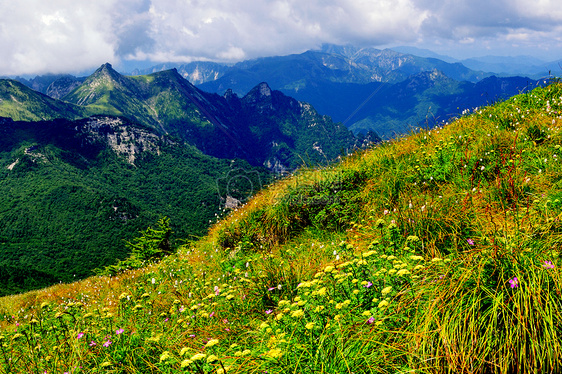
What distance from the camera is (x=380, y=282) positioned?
329 cm

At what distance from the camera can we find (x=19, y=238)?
5546 inches

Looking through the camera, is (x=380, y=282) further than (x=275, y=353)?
Yes

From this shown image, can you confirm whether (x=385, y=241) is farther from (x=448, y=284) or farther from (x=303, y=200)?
(x=303, y=200)

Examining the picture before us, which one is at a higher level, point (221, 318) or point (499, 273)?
point (499, 273)

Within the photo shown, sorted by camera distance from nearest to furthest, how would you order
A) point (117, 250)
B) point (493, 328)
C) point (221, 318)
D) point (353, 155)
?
point (493, 328) → point (221, 318) → point (353, 155) → point (117, 250)

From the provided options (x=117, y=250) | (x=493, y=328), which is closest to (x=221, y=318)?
(x=493, y=328)

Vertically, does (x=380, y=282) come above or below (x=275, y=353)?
above

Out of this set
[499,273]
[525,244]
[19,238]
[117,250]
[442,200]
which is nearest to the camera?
[499,273]

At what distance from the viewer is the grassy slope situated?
2.46 m

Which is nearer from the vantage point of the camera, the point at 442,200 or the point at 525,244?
the point at 525,244

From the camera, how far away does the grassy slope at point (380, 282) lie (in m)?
2.46

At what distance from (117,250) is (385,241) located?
460 ft

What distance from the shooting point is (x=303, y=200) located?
24.6ft

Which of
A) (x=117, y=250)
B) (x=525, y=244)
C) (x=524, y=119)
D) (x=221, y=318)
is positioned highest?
(x=524, y=119)
